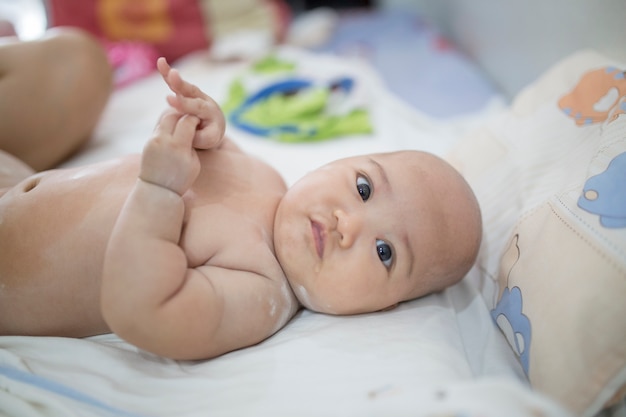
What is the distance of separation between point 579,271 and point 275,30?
6.97ft

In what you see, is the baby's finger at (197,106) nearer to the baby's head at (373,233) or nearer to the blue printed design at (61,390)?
the baby's head at (373,233)

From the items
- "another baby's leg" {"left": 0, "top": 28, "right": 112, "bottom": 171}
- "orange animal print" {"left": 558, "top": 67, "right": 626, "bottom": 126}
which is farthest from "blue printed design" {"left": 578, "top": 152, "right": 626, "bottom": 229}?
"another baby's leg" {"left": 0, "top": 28, "right": 112, "bottom": 171}

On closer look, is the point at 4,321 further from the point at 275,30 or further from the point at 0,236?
the point at 275,30

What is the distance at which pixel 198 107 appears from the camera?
0.98 m

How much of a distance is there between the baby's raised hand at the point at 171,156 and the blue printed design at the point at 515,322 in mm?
620

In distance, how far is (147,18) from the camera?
2312mm

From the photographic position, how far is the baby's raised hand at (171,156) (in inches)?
33.4

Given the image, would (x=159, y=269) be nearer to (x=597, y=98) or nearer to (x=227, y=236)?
(x=227, y=236)

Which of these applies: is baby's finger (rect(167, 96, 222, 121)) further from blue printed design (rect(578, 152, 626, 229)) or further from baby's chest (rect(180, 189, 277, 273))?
blue printed design (rect(578, 152, 626, 229))

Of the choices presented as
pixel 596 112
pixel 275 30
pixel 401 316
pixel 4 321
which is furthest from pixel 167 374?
pixel 275 30

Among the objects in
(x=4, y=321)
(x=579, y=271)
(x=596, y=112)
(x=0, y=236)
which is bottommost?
(x=4, y=321)

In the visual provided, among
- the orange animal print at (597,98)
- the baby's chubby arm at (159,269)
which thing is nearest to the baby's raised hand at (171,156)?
the baby's chubby arm at (159,269)

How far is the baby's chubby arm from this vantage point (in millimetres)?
800

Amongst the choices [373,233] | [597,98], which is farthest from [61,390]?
[597,98]
